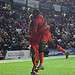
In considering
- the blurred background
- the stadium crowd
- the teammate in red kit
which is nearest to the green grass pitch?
the teammate in red kit

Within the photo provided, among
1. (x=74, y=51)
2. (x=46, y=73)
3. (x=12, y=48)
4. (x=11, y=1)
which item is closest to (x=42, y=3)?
(x=11, y=1)

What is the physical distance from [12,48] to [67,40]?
722cm

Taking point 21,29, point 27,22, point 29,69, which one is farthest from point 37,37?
point 27,22

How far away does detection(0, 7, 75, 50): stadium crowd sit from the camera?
914 inches

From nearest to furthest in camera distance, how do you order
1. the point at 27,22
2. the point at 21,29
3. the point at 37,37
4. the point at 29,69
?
the point at 37,37
the point at 29,69
the point at 21,29
the point at 27,22

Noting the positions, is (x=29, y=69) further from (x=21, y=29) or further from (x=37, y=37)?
(x=21, y=29)

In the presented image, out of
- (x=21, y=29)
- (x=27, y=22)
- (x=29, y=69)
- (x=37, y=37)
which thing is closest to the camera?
(x=37, y=37)

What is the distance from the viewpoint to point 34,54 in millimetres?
11289

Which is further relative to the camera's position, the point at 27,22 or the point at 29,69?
the point at 27,22

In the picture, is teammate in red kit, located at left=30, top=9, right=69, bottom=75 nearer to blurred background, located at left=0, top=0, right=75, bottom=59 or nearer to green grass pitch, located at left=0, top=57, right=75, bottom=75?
green grass pitch, located at left=0, top=57, right=75, bottom=75

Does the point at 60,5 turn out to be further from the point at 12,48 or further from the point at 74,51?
the point at 12,48

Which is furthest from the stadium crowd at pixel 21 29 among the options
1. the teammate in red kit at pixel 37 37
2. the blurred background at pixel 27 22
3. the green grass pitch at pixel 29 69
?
the teammate in red kit at pixel 37 37

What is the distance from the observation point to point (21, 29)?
25.7 m

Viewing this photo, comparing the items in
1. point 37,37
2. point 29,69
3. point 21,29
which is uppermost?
point 37,37
